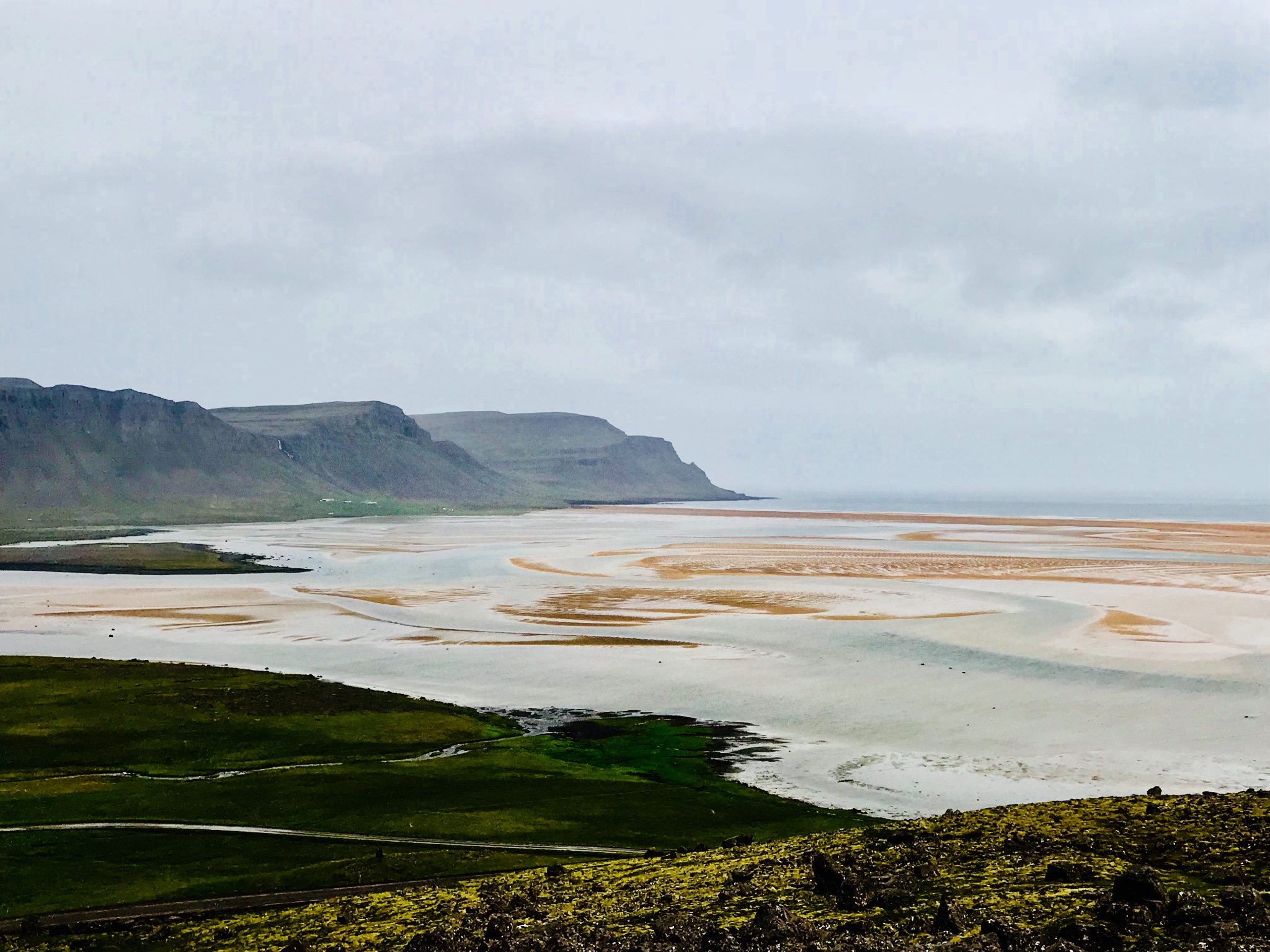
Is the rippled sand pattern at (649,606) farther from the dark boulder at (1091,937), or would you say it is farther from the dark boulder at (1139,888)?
the dark boulder at (1091,937)

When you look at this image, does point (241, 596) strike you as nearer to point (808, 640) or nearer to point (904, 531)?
point (808, 640)

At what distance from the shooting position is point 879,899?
14.6 metres

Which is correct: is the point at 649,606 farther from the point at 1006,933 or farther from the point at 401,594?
the point at 1006,933

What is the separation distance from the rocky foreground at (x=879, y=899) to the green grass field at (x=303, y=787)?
3668mm

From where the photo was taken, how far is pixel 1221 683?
40.8 meters

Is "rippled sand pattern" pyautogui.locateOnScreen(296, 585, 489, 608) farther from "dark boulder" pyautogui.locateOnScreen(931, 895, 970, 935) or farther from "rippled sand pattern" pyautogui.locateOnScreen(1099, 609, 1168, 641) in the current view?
"dark boulder" pyautogui.locateOnScreen(931, 895, 970, 935)

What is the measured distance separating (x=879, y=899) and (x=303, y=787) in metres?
21.1

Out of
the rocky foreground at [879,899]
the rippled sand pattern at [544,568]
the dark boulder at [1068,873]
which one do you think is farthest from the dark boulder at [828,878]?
the rippled sand pattern at [544,568]

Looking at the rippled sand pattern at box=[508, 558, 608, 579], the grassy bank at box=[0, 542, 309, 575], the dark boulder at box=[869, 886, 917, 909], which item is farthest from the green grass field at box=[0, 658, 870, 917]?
the grassy bank at box=[0, 542, 309, 575]

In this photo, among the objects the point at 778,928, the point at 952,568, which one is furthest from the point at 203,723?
the point at 952,568

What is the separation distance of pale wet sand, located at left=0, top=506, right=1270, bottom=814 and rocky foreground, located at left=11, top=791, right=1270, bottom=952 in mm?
9475

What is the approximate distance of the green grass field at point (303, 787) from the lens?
22.1m

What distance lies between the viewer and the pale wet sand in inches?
1244

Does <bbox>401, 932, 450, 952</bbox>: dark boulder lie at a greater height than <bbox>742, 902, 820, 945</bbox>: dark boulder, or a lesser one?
lesser
